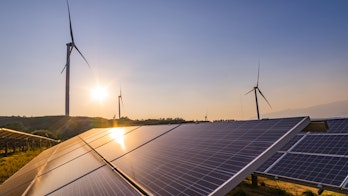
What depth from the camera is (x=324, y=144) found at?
45.0ft

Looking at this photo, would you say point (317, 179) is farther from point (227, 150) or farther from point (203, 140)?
point (227, 150)

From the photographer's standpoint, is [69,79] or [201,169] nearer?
[201,169]

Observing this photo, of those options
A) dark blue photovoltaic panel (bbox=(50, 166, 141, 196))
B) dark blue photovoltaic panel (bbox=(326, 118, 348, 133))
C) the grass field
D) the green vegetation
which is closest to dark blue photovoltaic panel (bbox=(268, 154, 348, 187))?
the grass field

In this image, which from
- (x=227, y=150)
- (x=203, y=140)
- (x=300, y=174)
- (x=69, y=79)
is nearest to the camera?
(x=227, y=150)

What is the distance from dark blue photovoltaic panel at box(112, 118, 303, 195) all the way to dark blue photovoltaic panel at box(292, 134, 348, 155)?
9.60 meters

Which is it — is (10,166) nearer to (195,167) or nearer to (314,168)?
(195,167)

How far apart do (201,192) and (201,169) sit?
2.88 feet

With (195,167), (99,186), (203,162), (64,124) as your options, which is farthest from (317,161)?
(64,124)

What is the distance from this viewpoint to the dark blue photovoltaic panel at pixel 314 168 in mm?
10117

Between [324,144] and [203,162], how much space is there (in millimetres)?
12685

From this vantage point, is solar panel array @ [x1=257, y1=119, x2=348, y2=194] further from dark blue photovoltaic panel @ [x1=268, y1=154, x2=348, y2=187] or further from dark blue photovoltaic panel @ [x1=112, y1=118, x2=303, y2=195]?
dark blue photovoltaic panel @ [x1=112, y1=118, x2=303, y2=195]

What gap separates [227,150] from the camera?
4332 mm

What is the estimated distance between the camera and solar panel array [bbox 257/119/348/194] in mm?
10102

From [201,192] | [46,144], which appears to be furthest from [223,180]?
[46,144]
